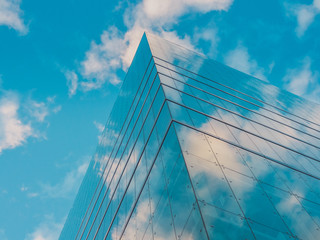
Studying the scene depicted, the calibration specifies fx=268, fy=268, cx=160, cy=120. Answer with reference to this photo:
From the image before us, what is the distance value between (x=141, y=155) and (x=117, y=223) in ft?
10.3

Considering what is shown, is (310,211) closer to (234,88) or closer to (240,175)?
(240,175)

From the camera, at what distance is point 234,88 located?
62.6 ft

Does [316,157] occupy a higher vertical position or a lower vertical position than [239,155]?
higher

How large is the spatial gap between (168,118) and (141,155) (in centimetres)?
283

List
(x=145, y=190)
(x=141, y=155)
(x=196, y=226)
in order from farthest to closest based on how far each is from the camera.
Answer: (x=141, y=155) → (x=145, y=190) → (x=196, y=226)

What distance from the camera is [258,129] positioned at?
42.0 feet

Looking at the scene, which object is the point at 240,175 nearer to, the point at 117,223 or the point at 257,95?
the point at 117,223

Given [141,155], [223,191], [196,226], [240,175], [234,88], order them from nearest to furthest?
[196,226]
[223,191]
[240,175]
[141,155]
[234,88]

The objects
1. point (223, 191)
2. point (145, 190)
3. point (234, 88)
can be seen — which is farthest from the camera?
point (234, 88)

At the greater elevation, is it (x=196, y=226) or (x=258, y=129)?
(x=258, y=129)

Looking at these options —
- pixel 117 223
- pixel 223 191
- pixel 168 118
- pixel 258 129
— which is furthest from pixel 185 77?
pixel 223 191

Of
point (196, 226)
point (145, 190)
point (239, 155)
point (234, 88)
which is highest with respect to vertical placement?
point (234, 88)

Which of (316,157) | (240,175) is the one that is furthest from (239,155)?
(316,157)

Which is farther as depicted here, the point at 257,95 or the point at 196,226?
the point at 257,95
